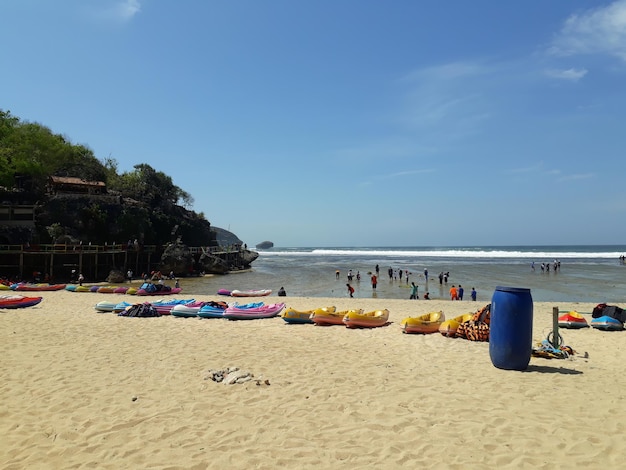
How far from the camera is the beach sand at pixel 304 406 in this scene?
442 cm

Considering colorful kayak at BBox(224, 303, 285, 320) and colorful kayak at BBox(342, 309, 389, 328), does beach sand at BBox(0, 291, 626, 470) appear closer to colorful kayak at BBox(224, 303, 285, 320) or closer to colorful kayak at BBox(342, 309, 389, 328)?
colorful kayak at BBox(342, 309, 389, 328)

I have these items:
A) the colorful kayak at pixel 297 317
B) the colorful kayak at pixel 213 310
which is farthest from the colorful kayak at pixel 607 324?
the colorful kayak at pixel 213 310

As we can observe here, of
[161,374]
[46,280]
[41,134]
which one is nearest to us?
[161,374]

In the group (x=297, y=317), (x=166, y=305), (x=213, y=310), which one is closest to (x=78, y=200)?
(x=166, y=305)

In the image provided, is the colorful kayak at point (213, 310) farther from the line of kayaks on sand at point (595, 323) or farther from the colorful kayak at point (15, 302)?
the line of kayaks on sand at point (595, 323)

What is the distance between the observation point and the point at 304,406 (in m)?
5.83

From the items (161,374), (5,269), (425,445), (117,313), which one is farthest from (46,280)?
(425,445)

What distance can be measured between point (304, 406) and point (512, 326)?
4.03 meters

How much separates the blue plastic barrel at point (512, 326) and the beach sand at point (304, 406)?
300 mm

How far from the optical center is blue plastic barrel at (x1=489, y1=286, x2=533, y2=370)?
7219 millimetres

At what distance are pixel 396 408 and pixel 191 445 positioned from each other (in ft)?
9.06

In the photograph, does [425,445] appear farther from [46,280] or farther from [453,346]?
[46,280]

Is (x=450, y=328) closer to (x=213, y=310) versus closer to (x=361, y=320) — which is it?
(x=361, y=320)

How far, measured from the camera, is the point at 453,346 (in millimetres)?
9875
